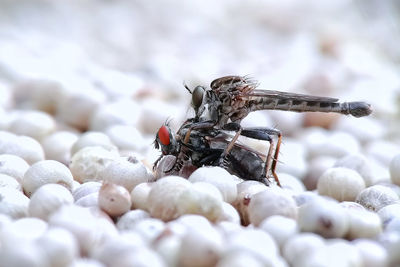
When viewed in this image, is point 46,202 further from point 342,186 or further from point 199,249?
point 342,186

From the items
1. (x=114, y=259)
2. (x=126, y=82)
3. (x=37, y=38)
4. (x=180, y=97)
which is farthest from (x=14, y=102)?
(x=114, y=259)

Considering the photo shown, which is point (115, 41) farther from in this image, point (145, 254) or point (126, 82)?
point (145, 254)

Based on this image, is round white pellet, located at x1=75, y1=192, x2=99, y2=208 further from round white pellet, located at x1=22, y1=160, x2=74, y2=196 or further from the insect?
the insect

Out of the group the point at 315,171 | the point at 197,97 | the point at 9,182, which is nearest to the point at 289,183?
the point at 315,171

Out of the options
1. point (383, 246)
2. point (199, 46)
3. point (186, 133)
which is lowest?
point (383, 246)

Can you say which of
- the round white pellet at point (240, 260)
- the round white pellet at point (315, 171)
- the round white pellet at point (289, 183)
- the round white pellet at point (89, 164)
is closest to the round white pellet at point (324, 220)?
the round white pellet at point (240, 260)

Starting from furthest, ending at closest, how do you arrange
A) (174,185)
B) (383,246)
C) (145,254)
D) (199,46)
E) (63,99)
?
(199,46) → (63,99) → (174,185) → (383,246) → (145,254)
